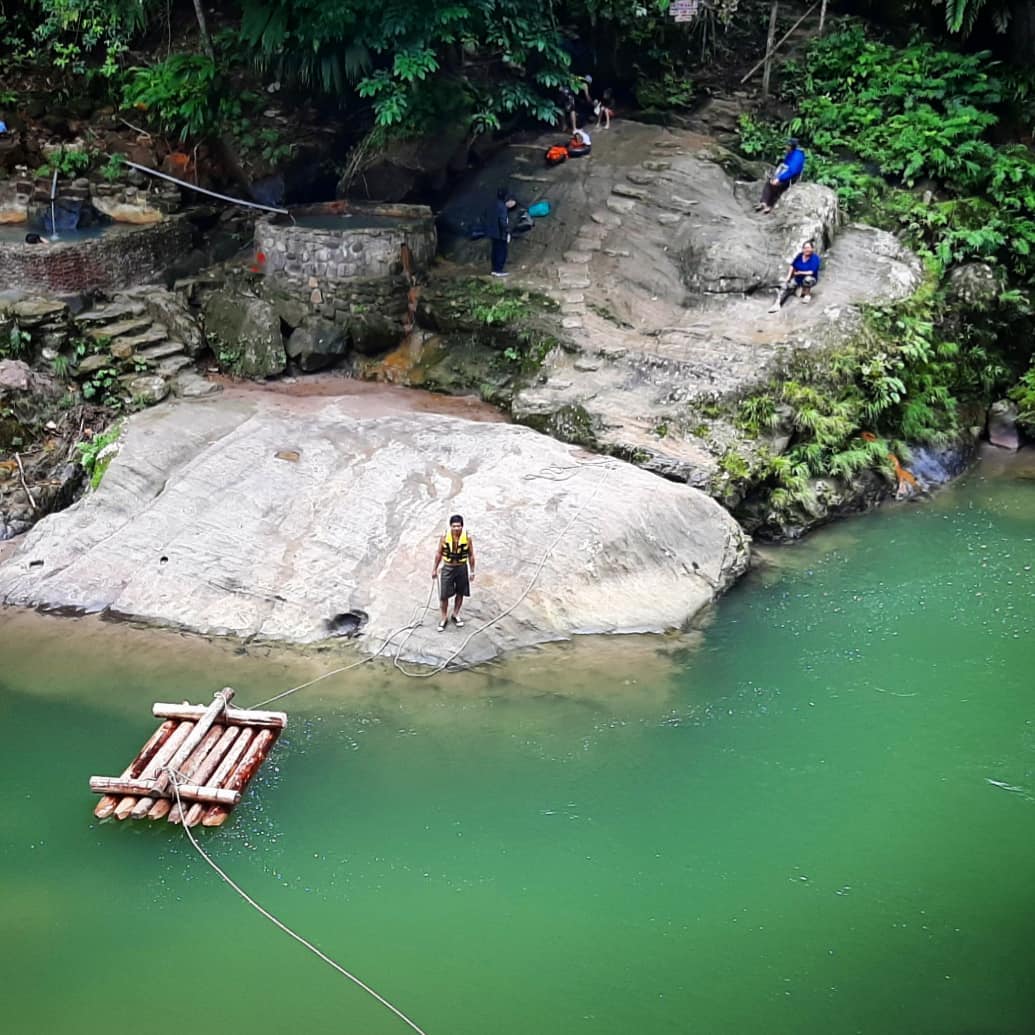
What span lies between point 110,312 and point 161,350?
1.04 metres

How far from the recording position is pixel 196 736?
27.9 ft

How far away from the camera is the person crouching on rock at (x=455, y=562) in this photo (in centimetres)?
984

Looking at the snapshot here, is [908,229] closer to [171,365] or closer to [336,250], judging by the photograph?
[336,250]

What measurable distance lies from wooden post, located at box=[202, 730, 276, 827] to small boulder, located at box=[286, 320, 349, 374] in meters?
7.74

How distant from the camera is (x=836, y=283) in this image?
14500mm

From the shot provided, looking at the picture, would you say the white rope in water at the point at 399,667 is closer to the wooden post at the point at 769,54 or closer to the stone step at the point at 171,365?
the stone step at the point at 171,365

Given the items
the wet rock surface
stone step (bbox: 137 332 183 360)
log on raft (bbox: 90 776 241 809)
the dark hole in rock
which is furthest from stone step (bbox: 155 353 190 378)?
log on raft (bbox: 90 776 241 809)

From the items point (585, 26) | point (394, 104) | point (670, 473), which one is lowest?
point (670, 473)

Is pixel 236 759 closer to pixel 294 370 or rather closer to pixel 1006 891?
pixel 1006 891

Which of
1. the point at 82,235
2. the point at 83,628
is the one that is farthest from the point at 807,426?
the point at 82,235

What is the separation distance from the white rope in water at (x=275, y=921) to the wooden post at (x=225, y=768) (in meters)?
0.07

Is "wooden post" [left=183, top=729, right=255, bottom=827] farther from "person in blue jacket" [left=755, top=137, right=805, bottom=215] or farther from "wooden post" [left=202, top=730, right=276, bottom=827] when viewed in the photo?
"person in blue jacket" [left=755, top=137, right=805, bottom=215]

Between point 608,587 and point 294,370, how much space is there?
7.02 meters

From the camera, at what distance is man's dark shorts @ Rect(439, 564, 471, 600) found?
9.91 meters
